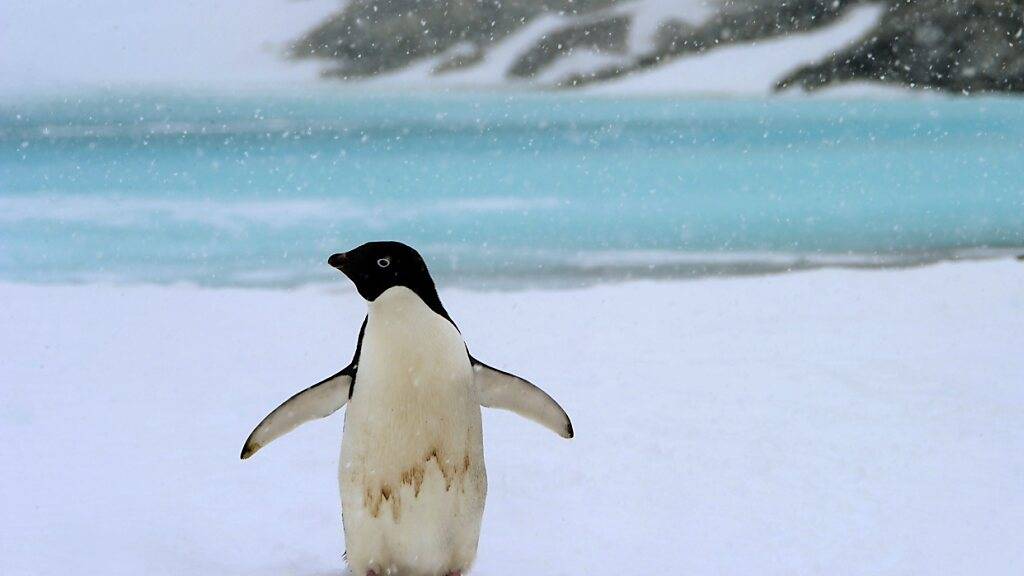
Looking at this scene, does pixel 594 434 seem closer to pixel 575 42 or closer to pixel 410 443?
pixel 410 443

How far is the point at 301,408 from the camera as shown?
1.75 metres

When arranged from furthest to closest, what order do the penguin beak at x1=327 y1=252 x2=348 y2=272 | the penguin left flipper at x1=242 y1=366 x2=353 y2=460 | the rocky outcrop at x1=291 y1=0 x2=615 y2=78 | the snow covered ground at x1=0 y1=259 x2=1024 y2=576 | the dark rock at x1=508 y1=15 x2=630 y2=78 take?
the dark rock at x1=508 y1=15 x2=630 y2=78
the rocky outcrop at x1=291 y1=0 x2=615 y2=78
the snow covered ground at x1=0 y1=259 x2=1024 y2=576
the penguin left flipper at x1=242 y1=366 x2=353 y2=460
the penguin beak at x1=327 y1=252 x2=348 y2=272

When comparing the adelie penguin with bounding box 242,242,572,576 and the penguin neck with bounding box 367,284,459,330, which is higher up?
the penguin neck with bounding box 367,284,459,330

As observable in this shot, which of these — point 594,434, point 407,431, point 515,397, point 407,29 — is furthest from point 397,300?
point 407,29

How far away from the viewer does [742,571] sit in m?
2.13

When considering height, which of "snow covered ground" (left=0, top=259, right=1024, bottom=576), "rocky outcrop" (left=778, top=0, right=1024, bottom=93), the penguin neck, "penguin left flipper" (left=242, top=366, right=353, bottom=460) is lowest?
"snow covered ground" (left=0, top=259, right=1024, bottom=576)

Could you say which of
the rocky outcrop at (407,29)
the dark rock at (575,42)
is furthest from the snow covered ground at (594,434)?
the dark rock at (575,42)

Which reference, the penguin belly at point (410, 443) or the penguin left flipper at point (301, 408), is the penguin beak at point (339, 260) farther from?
the penguin left flipper at point (301, 408)

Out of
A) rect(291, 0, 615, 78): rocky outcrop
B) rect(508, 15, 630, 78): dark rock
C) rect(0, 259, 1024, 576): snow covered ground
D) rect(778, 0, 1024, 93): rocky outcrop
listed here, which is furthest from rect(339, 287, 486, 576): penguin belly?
rect(778, 0, 1024, 93): rocky outcrop

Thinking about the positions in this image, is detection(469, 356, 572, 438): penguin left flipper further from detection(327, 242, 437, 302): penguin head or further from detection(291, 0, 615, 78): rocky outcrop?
detection(291, 0, 615, 78): rocky outcrop

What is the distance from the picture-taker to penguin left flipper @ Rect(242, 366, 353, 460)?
174 cm

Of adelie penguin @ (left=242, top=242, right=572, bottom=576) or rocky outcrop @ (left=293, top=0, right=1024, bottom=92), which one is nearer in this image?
adelie penguin @ (left=242, top=242, right=572, bottom=576)

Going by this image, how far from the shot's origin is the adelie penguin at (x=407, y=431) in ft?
5.33

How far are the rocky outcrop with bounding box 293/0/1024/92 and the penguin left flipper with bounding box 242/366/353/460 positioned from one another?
487 cm
